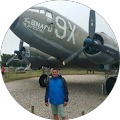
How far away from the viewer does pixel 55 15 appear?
8.73m

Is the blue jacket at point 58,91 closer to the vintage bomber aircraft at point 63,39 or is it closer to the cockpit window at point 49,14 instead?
the vintage bomber aircraft at point 63,39

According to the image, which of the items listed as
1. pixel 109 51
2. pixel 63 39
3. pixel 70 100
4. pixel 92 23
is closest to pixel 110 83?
pixel 109 51

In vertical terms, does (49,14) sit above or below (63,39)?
above

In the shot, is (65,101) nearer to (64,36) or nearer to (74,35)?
(64,36)

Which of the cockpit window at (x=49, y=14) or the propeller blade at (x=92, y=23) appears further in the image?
the cockpit window at (x=49, y=14)

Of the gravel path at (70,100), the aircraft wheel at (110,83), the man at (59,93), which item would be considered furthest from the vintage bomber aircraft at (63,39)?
the man at (59,93)

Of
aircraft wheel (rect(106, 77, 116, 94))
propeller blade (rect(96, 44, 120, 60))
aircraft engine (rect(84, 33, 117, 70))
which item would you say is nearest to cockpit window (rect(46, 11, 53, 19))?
aircraft engine (rect(84, 33, 117, 70))

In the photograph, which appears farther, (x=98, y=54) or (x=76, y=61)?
(x=76, y=61)

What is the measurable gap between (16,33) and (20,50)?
4916 mm

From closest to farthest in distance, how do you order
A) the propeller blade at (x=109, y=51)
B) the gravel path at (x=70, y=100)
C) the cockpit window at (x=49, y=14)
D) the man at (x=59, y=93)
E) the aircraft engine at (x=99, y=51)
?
the man at (x=59, y=93) < the gravel path at (x=70, y=100) < the propeller blade at (x=109, y=51) < the aircraft engine at (x=99, y=51) < the cockpit window at (x=49, y=14)

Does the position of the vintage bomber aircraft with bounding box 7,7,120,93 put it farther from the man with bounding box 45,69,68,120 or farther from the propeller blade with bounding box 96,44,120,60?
the man with bounding box 45,69,68,120

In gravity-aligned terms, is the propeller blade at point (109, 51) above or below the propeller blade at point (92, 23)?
below

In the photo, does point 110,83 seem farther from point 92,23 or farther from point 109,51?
point 92,23

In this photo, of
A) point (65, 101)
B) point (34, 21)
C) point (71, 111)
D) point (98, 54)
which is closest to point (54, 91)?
point (65, 101)
